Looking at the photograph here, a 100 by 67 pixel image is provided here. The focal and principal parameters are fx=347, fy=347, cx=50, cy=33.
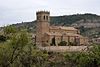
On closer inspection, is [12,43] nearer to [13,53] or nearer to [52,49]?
[13,53]

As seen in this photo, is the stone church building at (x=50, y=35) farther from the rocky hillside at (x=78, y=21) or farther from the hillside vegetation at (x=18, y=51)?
the rocky hillside at (x=78, y=21)

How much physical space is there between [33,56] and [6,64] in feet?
12.6

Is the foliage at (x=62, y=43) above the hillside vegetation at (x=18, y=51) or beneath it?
beneath

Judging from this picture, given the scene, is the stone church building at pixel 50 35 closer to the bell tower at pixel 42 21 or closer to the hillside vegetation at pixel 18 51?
the bell tower at pixel 42 21

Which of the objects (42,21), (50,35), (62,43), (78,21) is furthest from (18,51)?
(78,21)

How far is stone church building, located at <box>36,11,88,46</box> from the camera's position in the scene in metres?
79.9

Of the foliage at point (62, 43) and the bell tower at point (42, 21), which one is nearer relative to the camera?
the foliage at point (62, 43)

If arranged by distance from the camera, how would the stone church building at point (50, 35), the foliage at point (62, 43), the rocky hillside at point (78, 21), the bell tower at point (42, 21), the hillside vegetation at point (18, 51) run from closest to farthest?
the hillside vegetation at point (18, 51), the foliage at point (62, 43), the stone church building at point (50, 35), the bell tower at point (42, 21), the rocky hillside at point (78, 21)

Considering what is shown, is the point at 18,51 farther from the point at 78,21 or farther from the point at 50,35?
the point at 78,21

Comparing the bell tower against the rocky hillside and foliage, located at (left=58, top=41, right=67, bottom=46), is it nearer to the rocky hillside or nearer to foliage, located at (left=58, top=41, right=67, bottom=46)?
foliage, located at (left=58, top=41, right=67, bottom=46)

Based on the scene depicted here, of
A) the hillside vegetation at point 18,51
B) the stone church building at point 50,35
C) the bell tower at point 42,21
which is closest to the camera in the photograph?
the hillside vegetation at point 18,51

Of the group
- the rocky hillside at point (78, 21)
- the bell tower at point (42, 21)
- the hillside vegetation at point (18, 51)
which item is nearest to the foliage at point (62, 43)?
the bell tower at point (42, 21)

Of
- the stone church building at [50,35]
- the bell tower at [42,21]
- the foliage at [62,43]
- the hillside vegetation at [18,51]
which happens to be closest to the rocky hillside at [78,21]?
the stone church building at [50,35]

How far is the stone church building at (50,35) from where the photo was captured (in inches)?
3147
